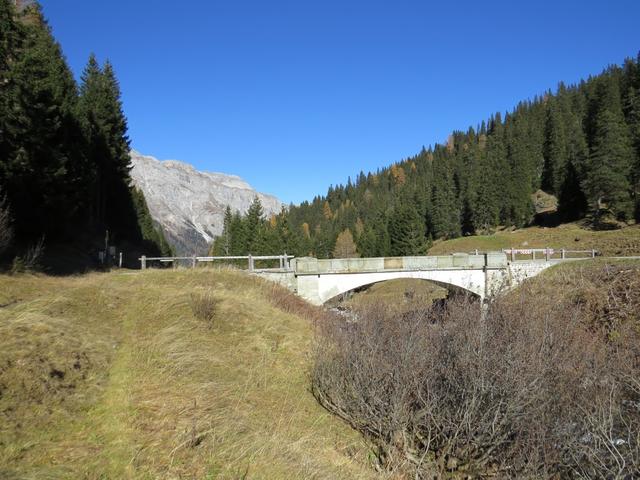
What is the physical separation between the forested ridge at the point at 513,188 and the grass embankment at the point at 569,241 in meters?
3.38

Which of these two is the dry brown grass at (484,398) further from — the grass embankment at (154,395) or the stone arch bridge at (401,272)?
the stone arch bridge at (401,272)

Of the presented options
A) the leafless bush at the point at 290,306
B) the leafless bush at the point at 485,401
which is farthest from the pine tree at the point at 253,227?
the leafless bush at the point at 485,401

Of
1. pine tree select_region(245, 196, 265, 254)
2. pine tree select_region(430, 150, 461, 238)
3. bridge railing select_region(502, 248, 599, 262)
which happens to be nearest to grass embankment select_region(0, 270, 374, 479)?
bridge railing select_region(502, 248, 599, 262)

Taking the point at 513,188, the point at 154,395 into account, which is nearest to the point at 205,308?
the point at 154,395

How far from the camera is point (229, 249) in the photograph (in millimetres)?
59750

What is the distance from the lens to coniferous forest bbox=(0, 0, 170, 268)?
17141 mm

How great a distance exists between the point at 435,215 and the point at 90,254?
6906 centimetres

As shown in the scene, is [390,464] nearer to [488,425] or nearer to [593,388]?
[488,425]

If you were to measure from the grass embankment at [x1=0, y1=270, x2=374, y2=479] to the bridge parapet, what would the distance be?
885 cm

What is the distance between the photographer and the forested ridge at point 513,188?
5047 centimetres

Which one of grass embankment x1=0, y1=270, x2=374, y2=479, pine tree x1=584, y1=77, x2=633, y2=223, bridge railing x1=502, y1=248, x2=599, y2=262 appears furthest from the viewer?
pine tree x1=584, y1=77, x2=633, y2=223

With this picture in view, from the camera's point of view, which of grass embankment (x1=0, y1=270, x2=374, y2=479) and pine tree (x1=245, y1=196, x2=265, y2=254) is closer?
grass embankment (x1=0, y1=270, x2=374, y2=479)

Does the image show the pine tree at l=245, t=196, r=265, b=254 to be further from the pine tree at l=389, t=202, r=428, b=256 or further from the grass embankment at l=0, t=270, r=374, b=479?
the grass embankment at l=0, t=270, r=374, b=479

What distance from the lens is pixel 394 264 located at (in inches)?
866
